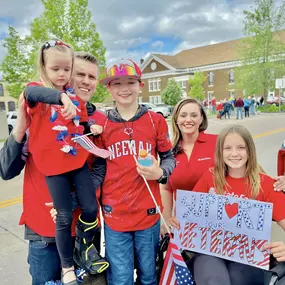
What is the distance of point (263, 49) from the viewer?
29.4 metres

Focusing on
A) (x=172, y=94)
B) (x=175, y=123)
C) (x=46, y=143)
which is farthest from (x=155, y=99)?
(x=46, y=143)

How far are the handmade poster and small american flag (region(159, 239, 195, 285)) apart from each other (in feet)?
0.60

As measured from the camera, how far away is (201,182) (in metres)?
2.39

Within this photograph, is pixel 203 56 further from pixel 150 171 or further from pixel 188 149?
pixel 150 171

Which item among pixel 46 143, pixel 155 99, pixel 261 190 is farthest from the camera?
pixel 155 99

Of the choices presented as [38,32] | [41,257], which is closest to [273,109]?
[38,32]

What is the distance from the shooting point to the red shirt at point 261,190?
2.14 meters

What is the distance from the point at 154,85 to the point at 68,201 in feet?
192

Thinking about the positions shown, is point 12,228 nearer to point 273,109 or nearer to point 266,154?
point 266,154

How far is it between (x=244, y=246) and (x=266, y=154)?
7502 mm

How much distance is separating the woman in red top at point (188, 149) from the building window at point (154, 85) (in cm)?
5668

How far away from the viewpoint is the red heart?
205 centimetres

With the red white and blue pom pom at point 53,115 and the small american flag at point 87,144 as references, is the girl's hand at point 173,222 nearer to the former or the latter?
the small american flag at point 87,144

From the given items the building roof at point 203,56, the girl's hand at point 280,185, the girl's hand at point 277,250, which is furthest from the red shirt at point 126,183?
the building roof at point 203,56
